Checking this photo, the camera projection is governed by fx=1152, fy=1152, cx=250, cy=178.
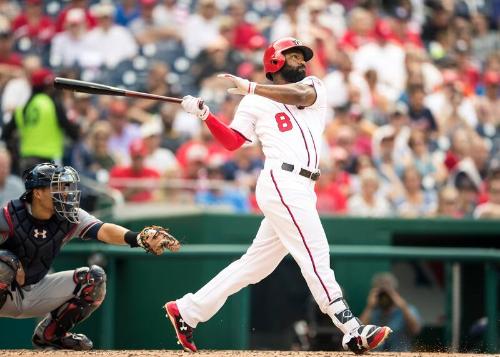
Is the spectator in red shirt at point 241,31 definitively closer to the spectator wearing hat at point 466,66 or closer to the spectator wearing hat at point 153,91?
the spectator wearing hat at point 153,91

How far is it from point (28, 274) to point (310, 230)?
1620 millimetres

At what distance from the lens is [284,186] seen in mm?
6375

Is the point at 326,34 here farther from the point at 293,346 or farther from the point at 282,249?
the point at 282,249

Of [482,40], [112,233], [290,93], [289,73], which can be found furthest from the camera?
[482,40]

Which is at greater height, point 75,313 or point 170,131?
point 170,131

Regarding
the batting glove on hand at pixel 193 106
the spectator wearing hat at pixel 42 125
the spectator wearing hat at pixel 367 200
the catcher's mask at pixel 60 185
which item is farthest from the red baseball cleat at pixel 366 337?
the spectator wearing hat at pixel 42 125

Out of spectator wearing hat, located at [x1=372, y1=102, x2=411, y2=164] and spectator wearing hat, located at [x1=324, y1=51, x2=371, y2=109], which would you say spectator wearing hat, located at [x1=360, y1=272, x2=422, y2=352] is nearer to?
spectator wearing hat, located at [x1=372, y1=102, x2=411, y2=164]

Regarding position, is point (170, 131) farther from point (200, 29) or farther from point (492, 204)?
point (492, 204)

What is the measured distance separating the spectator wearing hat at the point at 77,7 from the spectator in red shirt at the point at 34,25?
0.12 meters

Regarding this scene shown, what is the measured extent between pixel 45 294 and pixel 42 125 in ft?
10.9

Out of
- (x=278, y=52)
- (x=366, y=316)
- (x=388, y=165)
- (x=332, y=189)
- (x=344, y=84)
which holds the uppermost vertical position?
(x=278, y=52)

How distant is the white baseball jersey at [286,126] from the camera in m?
6.44

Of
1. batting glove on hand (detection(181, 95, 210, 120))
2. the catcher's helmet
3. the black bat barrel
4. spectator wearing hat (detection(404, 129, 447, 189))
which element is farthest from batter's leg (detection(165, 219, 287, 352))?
spectator wearing hat (detection(404, 129, 447, 189))

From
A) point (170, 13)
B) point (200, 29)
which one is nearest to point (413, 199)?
point (200, 29)
